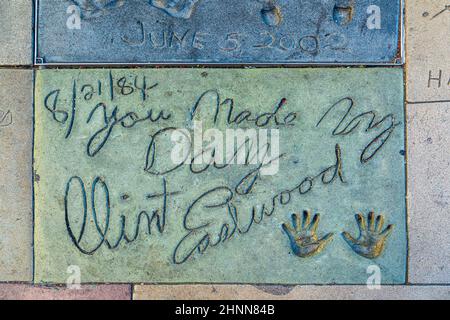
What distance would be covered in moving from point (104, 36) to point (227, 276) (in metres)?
1.58

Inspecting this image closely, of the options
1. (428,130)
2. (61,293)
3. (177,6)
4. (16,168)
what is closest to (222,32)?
(177,6)

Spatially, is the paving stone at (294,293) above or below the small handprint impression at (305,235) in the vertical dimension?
below

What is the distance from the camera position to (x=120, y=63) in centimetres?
345

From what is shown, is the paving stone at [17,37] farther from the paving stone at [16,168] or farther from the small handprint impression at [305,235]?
the small handprint impression at [305,235]

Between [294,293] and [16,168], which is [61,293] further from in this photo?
[294,293]

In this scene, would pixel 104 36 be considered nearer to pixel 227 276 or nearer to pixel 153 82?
pixel 153 82

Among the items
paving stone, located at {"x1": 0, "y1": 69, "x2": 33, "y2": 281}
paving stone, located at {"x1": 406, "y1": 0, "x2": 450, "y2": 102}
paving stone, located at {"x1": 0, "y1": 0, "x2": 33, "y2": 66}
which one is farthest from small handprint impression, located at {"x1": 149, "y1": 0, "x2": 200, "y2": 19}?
paving stone, located at {"x1": 406, "y1": 0, "x2": 450, "y2": 102}

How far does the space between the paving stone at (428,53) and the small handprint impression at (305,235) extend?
0.91 metres

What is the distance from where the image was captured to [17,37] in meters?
3.47

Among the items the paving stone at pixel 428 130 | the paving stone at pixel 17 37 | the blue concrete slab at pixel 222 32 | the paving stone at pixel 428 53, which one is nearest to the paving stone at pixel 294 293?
the paving stone at pixel 428 130

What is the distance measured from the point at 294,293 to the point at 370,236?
56 centimetres

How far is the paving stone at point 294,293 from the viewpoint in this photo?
3.46m
